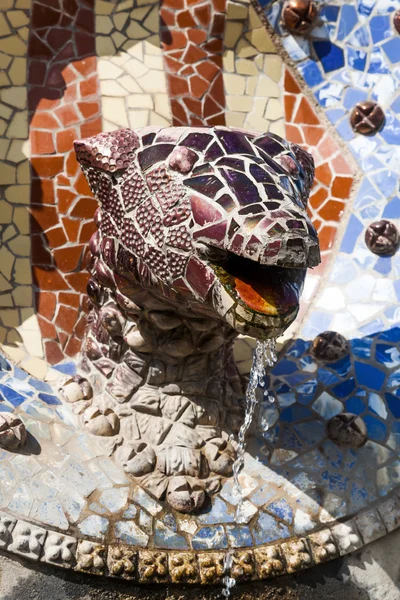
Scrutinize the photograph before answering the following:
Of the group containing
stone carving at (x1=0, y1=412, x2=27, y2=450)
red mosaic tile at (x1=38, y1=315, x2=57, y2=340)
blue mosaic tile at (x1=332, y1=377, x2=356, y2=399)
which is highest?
stone carving at (x1=0, y1=412, x2=27, y2=450)

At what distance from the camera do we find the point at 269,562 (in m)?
3.55

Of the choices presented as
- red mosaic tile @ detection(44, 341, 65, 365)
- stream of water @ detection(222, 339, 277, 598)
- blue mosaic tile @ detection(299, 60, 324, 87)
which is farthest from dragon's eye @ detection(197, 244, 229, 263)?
blue mosaic tile @ detection(299, 60, 324, 87)

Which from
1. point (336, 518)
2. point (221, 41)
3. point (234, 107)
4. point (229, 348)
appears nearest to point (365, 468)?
point (336, 518)

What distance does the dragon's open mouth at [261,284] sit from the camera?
3174mm

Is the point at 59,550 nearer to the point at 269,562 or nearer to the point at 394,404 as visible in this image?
the point at 269,562

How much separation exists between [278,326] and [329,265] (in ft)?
4.01

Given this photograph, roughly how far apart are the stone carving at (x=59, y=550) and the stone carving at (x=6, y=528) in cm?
12

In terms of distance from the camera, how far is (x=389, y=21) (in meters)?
4.58

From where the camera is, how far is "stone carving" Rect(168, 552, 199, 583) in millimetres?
3445

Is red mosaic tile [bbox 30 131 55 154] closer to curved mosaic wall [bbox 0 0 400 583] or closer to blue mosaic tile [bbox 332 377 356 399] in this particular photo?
curved mosaic wall [bbox 0 0 400 583]

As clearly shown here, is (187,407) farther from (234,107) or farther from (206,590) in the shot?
(234,107)

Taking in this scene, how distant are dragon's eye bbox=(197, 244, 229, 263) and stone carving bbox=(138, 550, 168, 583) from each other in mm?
1020

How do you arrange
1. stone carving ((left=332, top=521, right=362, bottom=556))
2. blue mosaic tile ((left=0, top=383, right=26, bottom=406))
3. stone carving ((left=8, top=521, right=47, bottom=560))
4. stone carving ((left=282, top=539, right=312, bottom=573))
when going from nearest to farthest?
stone carving ((left=8, top=521, right=47, bottom=560))
stone carving ((left=282, top=539, right=312, bottom=573))
stone carving ((left=332, top=521, right=362, bottom=556))
blue mosaic tile ((left=0, top=383, right=26, bottom=406))

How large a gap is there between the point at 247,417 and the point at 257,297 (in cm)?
74
